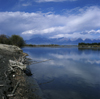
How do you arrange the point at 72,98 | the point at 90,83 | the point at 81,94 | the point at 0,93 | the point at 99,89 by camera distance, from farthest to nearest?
the point at 90,83 → the point at 99,89 → the point at 81,94 → the point at 72,98 → the point at 0,93

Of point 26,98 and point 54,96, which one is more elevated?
point 26,98

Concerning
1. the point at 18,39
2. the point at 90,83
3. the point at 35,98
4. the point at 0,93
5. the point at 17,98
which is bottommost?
the point at 90,83

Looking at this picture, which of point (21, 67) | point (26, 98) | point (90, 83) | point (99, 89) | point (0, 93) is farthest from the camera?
point (21, 67)

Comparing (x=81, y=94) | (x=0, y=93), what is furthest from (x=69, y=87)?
(x=0, y=93)

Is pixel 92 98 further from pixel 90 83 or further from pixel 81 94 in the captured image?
pixel 90 83

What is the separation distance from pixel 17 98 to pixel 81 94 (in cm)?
529

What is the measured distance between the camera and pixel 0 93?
5.89 metres

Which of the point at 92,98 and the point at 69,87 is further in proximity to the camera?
the point at 69,87

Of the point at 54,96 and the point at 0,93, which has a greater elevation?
the point at 0,93

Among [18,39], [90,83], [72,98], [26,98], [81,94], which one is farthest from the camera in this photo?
[18,39]

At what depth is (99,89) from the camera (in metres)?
9.27

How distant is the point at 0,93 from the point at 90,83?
8.99 meters

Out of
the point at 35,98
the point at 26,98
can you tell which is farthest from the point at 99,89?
the point at 26,98

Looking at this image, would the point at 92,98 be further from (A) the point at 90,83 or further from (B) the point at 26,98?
(B) the point at 26,98
